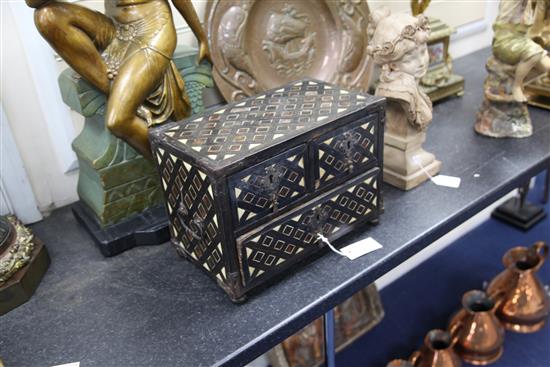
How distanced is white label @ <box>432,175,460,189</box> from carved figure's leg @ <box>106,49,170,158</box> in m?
0.62

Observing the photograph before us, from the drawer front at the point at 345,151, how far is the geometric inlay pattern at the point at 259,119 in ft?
0.11

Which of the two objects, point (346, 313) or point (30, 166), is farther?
point (346, 313)

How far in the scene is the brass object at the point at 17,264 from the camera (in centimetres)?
83

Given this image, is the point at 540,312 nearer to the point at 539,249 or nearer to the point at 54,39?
the point at 539,249

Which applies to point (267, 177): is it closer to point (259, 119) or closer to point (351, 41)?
point (259, 119)

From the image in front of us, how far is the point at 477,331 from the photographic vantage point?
1369mm

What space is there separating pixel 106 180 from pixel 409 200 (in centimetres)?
60

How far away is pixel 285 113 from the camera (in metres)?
0.86

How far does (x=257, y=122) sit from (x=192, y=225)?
0.20m

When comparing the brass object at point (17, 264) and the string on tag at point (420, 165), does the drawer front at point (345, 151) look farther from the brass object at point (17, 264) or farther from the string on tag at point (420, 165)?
the brass object at point (17, 264)

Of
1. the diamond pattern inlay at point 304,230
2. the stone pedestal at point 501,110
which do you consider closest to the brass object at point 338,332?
the diamond pattern inlay at point 304,230

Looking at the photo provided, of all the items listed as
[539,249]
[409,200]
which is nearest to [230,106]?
[409,200]

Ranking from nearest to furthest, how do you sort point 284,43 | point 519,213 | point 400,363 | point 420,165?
1. point 420,165
2. point 284,43
3. point 400,363
4. point 519,213

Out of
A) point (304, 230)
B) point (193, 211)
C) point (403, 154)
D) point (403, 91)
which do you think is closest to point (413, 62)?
point (403, 91)
